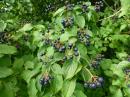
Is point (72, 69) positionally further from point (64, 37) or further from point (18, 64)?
point (18, 64)

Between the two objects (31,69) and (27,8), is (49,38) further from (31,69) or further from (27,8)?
(27,8)

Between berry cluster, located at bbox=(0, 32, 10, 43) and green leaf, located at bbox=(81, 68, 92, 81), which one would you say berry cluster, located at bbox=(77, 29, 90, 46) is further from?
berry cluster, located at bbox=(0, 32, 10, 43)

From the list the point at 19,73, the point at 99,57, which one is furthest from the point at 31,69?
the point at 99,57

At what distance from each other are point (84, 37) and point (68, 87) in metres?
0.34

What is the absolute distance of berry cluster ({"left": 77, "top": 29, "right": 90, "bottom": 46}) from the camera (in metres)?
2.25

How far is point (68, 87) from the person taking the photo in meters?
2.17

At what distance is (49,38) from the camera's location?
2381 mm

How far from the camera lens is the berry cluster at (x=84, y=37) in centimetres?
225

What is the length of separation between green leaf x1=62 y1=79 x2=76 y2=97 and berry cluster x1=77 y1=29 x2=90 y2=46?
262mm

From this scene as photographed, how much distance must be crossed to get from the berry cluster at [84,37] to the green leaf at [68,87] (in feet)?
0.86

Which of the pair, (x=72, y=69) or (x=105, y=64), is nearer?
(x=72, y=69)

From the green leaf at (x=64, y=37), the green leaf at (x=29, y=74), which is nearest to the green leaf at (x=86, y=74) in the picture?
the green leaf at (x=64, y=37)

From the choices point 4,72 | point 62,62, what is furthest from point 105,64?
point 4,72

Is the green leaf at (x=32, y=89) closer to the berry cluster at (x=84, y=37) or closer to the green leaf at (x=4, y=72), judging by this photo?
the green leaf at (x=4, y=72)
